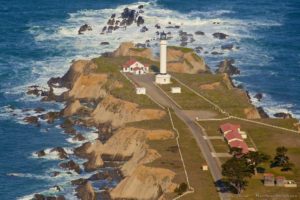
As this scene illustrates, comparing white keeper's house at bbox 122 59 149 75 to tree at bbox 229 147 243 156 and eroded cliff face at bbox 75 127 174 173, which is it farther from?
tree at bbox 229 147 243 156

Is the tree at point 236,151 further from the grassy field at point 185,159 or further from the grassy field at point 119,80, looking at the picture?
the grassy field at point 119,80

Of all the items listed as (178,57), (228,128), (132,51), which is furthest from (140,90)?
(132,51)

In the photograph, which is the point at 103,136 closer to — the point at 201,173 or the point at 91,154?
the point at 91,154

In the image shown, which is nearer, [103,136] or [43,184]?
[43,184]

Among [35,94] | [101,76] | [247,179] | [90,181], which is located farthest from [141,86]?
[247,179]

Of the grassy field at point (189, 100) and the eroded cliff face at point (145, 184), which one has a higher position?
the grassy field at point (189, 100)

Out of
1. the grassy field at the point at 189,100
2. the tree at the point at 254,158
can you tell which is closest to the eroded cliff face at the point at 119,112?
the grassy field at the point at 189,100
